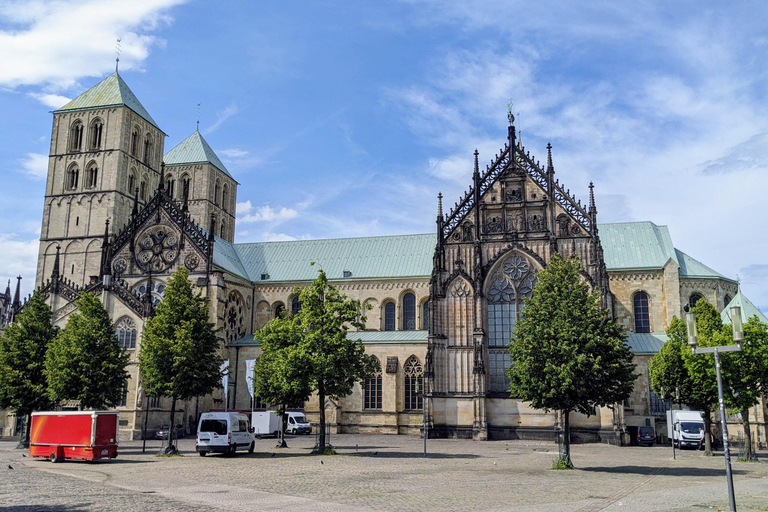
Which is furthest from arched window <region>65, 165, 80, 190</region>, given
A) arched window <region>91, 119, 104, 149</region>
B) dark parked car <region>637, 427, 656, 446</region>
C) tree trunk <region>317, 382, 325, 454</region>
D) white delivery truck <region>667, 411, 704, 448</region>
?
white delivery truck <region>667, 411, 704, 448</region>

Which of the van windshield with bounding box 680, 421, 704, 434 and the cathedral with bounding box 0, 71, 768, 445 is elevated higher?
the cathedral with bounding box 0, 71, 768, 445

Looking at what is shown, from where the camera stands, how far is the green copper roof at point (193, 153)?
85250 mm

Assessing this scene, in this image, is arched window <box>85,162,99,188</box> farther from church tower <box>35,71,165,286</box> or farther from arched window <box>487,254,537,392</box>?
arched window <box>487,254,537,392</box>

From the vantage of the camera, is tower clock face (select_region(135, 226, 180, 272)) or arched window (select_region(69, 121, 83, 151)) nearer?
tower clock face (select_region(135, 226, 180, 272))

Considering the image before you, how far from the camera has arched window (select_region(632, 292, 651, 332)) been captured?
56969 mm

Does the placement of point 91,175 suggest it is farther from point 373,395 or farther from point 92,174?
point 373,395

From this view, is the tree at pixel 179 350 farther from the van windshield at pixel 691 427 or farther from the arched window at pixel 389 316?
the van windshield at pixel 691 427

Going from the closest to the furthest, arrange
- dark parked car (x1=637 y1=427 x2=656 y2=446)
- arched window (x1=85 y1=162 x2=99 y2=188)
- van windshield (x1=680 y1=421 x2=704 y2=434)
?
van windshield (x1=680 y1=421 x2=704 y2=434)
dark parked car (x1=637 y1=427 x2=656 y2=446)
arched window (x1=85 y1=162 x2=99 y2=188)

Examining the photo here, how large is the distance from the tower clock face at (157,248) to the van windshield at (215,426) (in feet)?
93.9

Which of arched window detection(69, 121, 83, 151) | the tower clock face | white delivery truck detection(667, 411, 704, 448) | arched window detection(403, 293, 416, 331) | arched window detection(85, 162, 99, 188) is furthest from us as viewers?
arched window detection(69, 121, 83, 151)

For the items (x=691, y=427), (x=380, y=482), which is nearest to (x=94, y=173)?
(x=380, y=482)

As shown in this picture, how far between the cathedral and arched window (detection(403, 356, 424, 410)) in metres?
0.12

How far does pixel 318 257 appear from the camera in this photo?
71.1m

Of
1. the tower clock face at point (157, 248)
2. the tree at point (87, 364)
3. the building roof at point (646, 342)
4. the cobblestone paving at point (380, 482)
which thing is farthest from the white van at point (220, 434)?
the building roof at point (646, 342)
